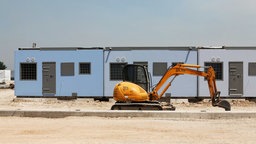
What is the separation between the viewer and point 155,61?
93.5 ft

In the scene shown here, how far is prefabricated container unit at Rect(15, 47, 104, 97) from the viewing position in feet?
94.1

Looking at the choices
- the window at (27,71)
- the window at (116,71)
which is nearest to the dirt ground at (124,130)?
the window at (116,71)

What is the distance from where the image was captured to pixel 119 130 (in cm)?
1355

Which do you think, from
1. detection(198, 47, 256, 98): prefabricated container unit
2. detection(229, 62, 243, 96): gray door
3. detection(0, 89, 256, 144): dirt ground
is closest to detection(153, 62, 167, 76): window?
detection(198, 47, 256, 98): prefabricated container unit

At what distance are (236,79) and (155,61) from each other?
5213 mm

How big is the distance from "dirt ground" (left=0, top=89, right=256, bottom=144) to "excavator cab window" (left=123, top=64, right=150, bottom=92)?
324cm

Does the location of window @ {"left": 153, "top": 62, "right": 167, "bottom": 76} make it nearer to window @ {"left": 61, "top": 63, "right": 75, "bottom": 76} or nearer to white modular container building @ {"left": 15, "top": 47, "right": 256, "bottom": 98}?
white modular container building @ {"left": 15, "top": 47, "right": 256, "bottom": 98}

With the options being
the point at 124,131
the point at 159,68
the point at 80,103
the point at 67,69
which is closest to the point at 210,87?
the point at 124,131

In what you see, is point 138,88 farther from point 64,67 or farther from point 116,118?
point 64,67

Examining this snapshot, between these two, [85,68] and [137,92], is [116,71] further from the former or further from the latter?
[137,92]

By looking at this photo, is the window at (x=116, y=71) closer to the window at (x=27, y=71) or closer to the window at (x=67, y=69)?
the window at (x=67, y=69)

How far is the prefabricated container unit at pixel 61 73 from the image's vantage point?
28672mm

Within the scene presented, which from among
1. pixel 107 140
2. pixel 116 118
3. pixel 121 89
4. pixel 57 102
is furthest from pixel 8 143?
pixel 57 102

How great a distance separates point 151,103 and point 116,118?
2.77m
